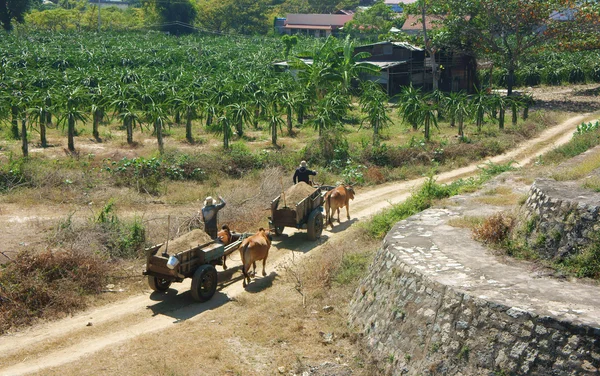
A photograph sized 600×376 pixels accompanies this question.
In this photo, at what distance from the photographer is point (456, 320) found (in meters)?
8.60

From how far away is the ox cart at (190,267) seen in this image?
11398mm

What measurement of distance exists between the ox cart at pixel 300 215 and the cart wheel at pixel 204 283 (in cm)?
305

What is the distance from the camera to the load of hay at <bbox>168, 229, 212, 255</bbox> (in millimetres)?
11758

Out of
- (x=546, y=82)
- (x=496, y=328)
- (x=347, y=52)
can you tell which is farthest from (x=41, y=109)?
(x=546, y=82)

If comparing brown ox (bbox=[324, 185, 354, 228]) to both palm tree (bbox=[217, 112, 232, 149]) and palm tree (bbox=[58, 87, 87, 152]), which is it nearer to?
palm tree (bbox=[217, 112, 232, 149])

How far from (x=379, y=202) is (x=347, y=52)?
1712cm

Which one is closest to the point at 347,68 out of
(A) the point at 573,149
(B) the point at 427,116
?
(B) the point at 427,116

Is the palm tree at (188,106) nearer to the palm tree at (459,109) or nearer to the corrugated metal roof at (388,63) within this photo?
the palm tree at (459,109)

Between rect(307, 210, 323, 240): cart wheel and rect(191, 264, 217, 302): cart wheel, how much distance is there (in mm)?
3569

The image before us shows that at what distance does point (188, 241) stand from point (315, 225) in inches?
160

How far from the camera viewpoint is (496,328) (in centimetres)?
813

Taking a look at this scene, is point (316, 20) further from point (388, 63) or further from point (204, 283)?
point (204, 283)

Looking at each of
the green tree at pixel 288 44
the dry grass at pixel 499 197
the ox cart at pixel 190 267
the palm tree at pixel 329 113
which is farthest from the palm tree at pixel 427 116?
the green tree at pixel 288 44

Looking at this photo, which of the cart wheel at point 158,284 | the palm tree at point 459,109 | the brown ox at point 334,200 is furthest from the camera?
the palm tree at point 459,109
